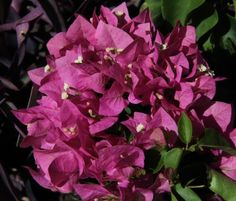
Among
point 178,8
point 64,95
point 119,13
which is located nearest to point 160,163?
point 64,95

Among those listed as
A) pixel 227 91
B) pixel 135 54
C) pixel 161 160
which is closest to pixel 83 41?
pixel 135 54

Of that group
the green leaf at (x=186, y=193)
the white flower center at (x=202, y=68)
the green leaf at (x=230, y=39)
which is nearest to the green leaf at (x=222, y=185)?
the green leaf at (x=186, y=193)

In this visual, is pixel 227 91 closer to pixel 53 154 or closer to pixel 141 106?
pixel 141 106

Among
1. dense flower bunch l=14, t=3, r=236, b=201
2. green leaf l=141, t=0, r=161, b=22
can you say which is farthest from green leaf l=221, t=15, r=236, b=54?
dense flower bunch l=14, t=3, r=236, b=201

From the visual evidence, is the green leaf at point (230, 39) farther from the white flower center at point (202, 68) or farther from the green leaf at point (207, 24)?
the white flower center at point (202, 68)

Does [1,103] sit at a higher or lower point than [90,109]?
lower

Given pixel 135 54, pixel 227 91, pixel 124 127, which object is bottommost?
pixel 227 91

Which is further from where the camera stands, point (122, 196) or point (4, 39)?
point (4, 39)
